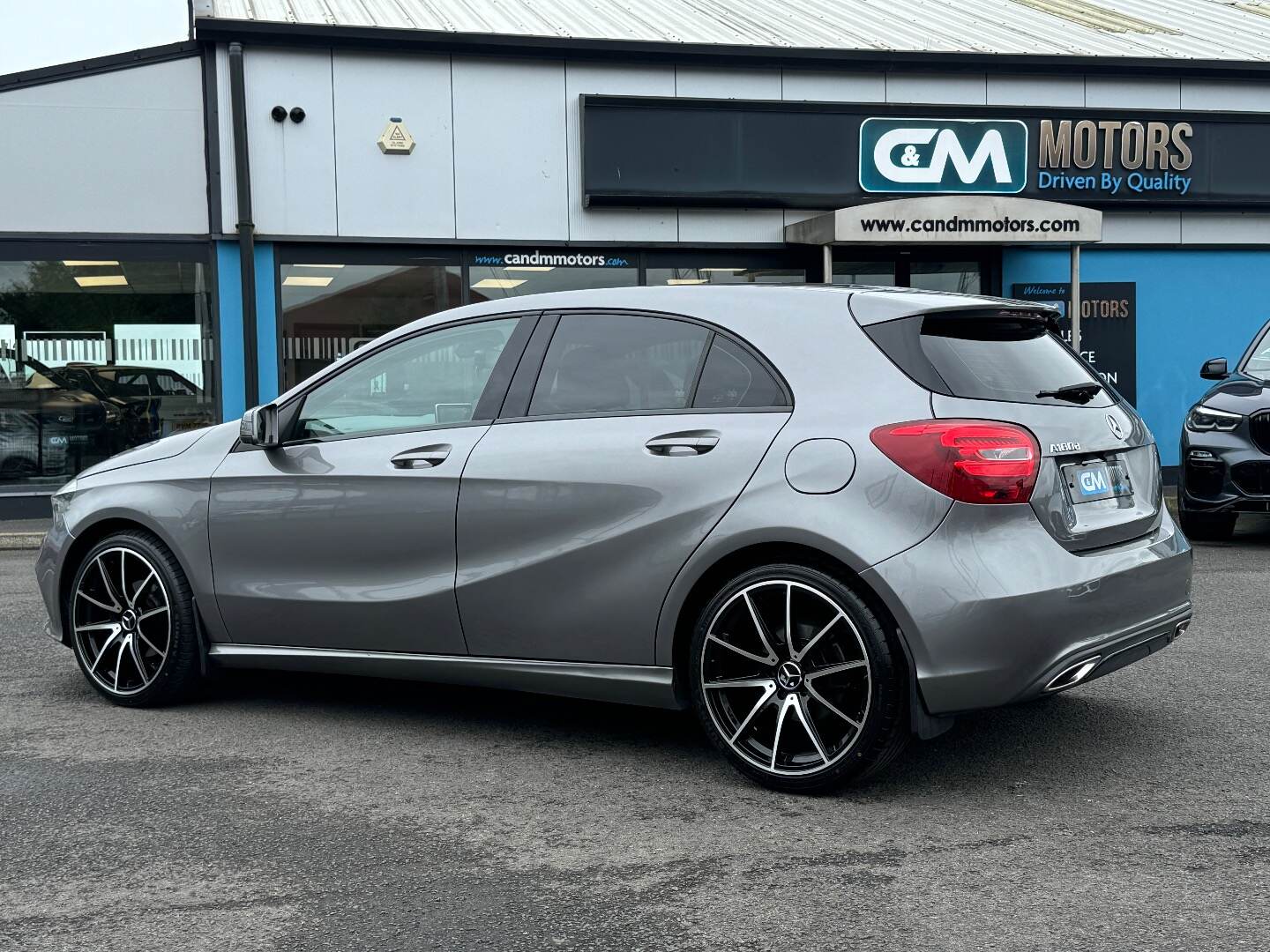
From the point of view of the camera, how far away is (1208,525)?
10.7 metres

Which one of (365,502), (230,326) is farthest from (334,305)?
(365,502)

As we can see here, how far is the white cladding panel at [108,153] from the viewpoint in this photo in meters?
13.7

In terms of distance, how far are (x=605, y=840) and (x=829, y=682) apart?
2.72 ft

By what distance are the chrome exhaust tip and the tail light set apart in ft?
1.67

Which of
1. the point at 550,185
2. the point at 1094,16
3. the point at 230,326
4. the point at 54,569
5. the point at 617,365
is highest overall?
the point at 1094,16

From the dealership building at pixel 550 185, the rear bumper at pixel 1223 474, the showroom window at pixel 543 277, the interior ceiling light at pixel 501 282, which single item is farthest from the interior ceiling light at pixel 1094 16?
the rear bumper at pixel 1223 474

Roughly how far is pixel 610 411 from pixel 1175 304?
13424 mm

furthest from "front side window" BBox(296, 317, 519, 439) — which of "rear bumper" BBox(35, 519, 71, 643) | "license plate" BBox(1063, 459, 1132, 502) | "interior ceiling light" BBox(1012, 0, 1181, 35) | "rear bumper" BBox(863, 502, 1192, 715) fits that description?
"interior ceiling light" BBox(1012, 0, 1181, 35)

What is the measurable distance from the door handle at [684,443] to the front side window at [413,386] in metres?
0.79

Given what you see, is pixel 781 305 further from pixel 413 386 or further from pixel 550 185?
pixel 550 185

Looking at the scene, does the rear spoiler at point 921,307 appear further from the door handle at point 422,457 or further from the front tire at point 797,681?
the door handle at point 422,457

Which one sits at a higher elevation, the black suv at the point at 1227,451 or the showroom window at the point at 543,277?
the showroom window at the point at 543,277

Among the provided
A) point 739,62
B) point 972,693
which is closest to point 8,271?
point 739,62

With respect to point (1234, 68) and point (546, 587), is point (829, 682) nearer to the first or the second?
point (546, 587)
